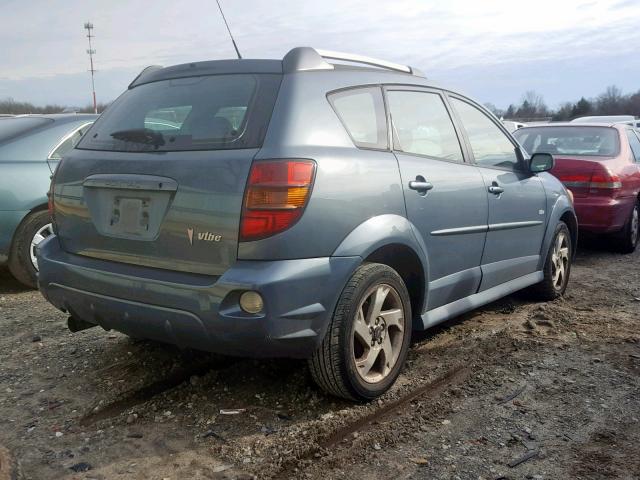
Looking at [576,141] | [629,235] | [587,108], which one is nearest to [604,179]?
[576,141]

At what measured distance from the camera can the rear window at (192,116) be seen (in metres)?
2.90

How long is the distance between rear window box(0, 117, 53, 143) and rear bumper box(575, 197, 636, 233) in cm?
559

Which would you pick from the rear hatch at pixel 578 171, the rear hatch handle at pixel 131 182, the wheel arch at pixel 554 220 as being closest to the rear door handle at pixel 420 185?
the rear hatch handle at pixel 131 182

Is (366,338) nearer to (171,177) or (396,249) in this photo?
(396,249)

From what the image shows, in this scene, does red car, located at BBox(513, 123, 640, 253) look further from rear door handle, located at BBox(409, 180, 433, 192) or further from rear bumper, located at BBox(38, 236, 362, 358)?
rear bumper, located at BBox(38, 236, 362, 358)

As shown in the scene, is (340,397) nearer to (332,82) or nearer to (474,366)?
(474,366)

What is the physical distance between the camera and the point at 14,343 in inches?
165

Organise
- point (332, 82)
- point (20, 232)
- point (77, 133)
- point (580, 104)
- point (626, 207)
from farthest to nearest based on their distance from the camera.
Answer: point (580, 104)
point (626, 207)
point (77, 133)
point (20, 232)
point (332, 82)

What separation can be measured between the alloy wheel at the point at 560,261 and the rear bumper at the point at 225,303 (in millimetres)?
2867

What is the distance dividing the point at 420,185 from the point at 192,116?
1.27 m

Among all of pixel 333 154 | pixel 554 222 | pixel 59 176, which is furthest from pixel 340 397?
pixel 554 222

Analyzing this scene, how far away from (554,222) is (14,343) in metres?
4.13

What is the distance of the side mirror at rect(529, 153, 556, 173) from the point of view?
4723 mm

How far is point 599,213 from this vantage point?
270 inches
